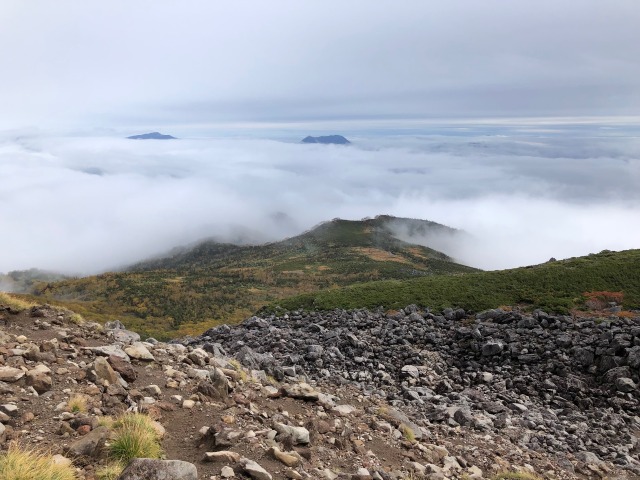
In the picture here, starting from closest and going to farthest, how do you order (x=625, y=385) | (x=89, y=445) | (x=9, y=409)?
1. (x=89, y=445)
2. (x=9, y=409)
3. (x=625, y=385)

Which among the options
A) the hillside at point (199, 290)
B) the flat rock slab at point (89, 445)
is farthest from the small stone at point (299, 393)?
the hillside at point (199, 290)

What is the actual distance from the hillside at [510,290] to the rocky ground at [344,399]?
851 cm

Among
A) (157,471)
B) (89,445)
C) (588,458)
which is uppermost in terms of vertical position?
(157,471)

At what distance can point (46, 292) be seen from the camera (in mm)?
133125

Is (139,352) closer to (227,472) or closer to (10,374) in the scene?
(10,374)

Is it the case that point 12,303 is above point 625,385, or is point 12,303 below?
above

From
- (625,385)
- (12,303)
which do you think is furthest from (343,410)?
(625,385)

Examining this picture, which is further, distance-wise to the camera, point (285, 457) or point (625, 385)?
point (625, 385)

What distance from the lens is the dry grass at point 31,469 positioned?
19.6ft

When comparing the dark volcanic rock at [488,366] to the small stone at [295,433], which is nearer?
the small stone at [295,433]

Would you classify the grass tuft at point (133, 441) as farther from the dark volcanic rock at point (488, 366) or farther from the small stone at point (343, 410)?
the dark volcanic rock at point (488, 366)

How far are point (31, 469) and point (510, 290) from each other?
40146 millimetres

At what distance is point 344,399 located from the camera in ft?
53.7

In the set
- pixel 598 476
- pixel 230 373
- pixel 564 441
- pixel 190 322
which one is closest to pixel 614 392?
pixel 564 441
